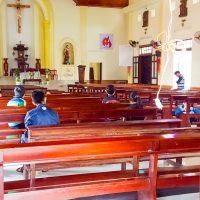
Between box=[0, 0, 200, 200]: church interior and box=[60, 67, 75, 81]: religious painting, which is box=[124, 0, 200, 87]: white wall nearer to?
box=[0, 0, 200, 200]: church interior

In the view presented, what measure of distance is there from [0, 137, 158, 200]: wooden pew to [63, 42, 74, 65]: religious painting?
1494 centimetres

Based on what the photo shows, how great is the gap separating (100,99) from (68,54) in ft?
35.6

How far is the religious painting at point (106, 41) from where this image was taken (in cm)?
1767

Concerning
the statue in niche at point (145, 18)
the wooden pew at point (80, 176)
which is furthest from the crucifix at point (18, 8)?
the wooden pew at point (80, 176)

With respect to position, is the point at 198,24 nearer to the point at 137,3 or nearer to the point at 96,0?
the point at 137,3

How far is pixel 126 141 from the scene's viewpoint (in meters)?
2.07

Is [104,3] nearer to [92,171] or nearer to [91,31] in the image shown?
[91,31]

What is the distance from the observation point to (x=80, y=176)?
237cm

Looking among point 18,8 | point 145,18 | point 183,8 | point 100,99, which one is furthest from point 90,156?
point 18,8

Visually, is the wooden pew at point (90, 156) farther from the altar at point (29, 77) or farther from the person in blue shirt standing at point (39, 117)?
the altar at point (29, 77)

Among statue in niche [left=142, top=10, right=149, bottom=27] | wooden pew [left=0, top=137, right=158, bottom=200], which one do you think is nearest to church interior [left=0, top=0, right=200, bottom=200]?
wooden pew [left=0, top=137, right=158, bottom=200]

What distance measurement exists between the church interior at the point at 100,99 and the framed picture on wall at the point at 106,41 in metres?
0.05

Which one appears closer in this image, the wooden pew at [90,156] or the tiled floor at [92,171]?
the wooden pew at [90,156]

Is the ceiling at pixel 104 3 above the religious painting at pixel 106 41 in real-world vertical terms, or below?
above
